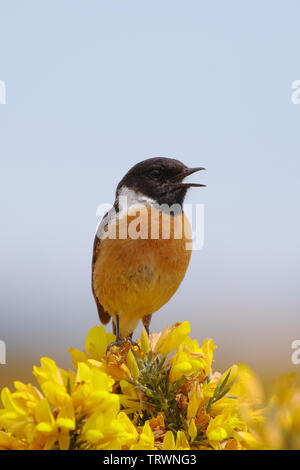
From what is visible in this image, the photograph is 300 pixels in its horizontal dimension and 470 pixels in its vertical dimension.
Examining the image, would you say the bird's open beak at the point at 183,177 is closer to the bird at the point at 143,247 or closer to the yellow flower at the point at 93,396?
the bird at the point at 143,247

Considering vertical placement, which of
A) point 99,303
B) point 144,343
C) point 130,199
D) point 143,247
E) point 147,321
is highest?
point 130,199

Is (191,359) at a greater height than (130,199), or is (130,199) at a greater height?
(130,199)

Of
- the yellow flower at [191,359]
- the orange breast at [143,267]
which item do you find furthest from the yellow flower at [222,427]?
the orange breast at [143,267]

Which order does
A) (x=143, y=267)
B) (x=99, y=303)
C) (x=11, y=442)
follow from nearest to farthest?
(x=11, y=442) → (x=143, y=267) → (x=99, y=303)

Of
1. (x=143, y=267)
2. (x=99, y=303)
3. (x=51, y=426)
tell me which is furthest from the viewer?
(x=99, y=303)

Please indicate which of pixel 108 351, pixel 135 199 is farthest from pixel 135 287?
pixel 108 351

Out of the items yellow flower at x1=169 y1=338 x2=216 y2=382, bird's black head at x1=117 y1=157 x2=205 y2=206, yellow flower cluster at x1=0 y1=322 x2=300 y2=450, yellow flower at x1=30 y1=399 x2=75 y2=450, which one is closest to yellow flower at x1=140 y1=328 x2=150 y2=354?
yellow flower cluster at x1=0 y1=322 x2=300 y2=450

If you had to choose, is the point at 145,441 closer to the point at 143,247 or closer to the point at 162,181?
the point at 143,247

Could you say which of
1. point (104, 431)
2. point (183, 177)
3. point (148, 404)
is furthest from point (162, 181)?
point (104, 431)
